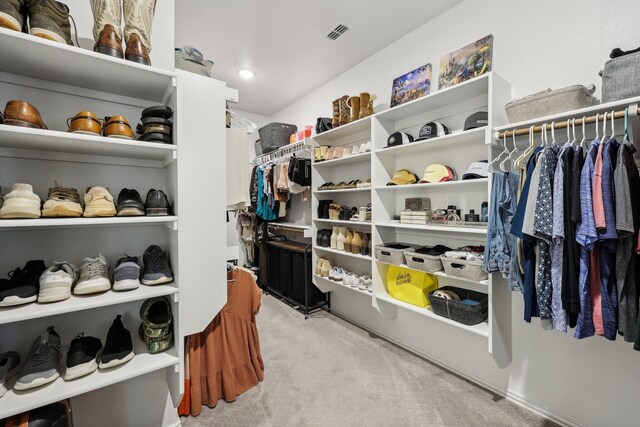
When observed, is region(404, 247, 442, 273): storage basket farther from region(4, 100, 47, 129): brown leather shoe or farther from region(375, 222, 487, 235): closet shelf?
region(4, 100, 47, 129): brown leather shoe

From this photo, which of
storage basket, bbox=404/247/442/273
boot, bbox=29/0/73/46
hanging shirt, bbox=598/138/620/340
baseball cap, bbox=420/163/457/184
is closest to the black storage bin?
storage basket, bbox=404/247/442/273

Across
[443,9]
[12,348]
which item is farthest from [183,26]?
[12,348]

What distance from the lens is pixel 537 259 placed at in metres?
1.35

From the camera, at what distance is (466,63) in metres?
2.01

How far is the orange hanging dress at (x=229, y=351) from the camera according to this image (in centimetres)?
176

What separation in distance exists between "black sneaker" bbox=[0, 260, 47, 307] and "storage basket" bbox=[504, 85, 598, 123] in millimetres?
2424

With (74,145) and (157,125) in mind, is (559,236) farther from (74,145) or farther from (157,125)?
(74,145)

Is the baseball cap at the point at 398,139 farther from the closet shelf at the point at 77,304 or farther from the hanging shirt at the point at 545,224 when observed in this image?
the closet shelf at the point at 77,304

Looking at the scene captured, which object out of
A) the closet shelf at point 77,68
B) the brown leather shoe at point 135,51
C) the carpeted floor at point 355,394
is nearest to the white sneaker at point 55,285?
the closet shelf at point 77,68

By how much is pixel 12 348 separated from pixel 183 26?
96.9 inches

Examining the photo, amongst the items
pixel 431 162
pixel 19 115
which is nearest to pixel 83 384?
pixel 19 115

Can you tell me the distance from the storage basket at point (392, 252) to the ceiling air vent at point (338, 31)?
191 cm

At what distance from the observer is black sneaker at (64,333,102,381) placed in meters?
1.09

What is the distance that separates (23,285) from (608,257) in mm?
2346
